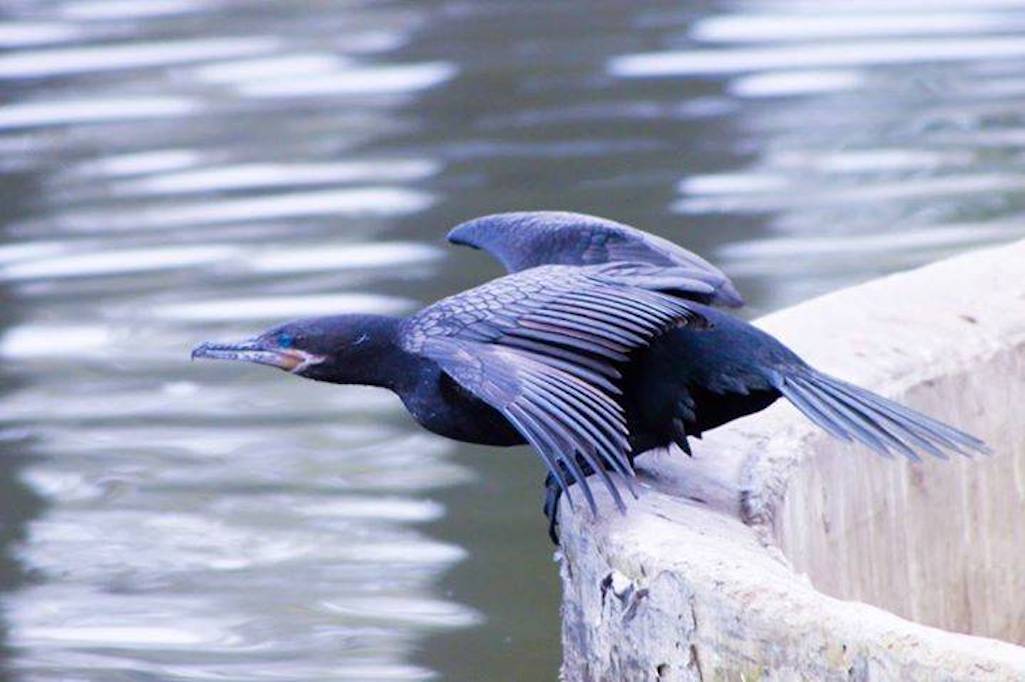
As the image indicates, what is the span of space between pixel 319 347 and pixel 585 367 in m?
0.50

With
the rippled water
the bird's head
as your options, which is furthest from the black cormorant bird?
the rippled water

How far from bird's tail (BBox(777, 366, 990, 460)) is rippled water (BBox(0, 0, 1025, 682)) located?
52.7 inches

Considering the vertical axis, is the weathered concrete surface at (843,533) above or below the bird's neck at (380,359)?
below

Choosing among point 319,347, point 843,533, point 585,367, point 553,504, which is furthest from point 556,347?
point 843,533

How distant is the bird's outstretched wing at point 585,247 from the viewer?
11.9ft

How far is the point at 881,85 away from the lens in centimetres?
946

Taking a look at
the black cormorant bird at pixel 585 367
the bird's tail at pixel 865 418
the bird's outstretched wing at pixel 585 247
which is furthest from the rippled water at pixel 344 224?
the bird's tail at pixel 865 418

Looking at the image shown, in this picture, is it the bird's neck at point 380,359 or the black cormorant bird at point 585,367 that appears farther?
the bird's neck at point 380,359

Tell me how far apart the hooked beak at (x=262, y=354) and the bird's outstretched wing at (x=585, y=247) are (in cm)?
51

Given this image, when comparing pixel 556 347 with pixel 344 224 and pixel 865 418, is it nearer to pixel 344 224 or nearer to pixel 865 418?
pixel 865 418

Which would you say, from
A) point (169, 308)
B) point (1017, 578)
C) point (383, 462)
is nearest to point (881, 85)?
point (169, 308)

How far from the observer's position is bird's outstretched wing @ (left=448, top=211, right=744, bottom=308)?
3.62 m

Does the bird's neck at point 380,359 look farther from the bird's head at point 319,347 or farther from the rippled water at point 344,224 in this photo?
the rippled water at point 344,224

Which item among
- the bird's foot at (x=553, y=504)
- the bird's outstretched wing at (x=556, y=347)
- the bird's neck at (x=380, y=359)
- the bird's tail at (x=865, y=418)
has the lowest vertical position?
the bird's foot at (x=553, y=504)
